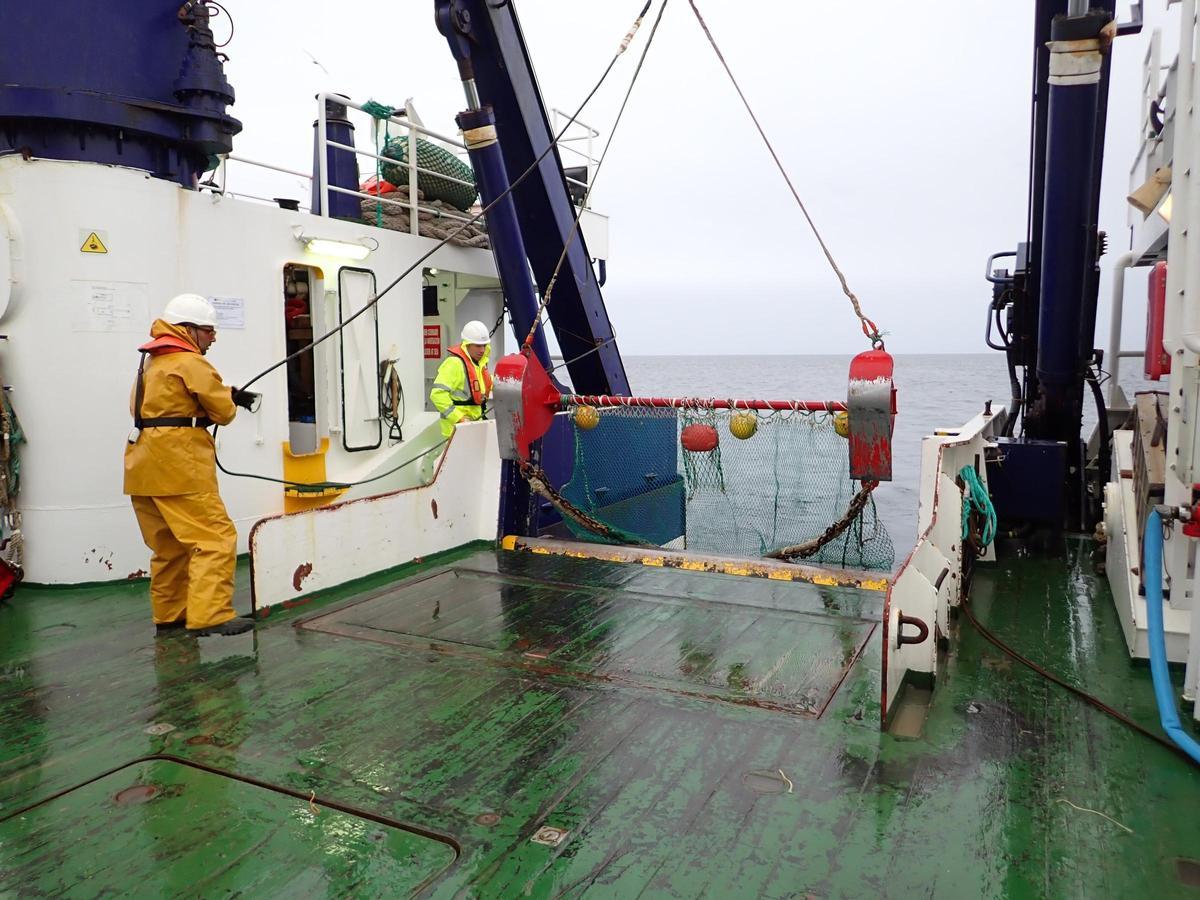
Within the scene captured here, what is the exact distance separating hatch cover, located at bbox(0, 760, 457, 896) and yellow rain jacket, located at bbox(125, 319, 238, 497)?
1.75m

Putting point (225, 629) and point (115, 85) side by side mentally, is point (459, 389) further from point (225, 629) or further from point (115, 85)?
point (225, 629)

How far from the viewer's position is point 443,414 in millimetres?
6926

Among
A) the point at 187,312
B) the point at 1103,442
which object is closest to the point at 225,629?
the point at 187,312

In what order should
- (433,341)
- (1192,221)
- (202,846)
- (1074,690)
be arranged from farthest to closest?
(433,341), (1074,690), (1192,221), (202,846)

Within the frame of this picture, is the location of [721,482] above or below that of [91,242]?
below

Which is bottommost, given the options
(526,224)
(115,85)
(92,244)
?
(92,244)

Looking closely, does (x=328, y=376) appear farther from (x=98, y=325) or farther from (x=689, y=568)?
(x=689, y=568)

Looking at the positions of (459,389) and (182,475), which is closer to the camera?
(182,475)

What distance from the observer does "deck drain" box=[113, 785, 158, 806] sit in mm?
2682

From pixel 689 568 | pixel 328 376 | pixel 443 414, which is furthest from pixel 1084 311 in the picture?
pixel 328 376

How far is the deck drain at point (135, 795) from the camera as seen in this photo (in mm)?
2682

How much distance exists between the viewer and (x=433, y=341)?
29.9ft

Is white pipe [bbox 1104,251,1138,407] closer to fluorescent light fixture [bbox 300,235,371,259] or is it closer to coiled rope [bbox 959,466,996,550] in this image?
coiled rope [bbox 959,466,996,550]

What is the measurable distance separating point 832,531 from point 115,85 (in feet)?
15.6
